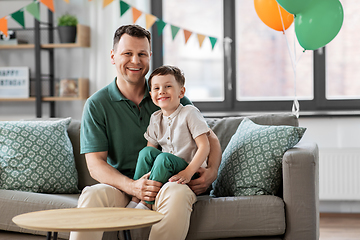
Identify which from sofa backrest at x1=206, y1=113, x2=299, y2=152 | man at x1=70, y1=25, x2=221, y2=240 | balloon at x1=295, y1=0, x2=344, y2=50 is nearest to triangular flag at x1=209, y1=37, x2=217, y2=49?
balloon at x1=295, y1=0, x2=344, y2=50

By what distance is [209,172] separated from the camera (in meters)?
1.87

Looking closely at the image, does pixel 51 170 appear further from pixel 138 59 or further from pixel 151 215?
pixel 151 215

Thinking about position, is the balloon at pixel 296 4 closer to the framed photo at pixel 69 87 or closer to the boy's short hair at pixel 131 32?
the boy's short hair at pixel 131 32

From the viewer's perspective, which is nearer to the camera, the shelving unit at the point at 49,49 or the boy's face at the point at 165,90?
the boy's face at the point at 165,90

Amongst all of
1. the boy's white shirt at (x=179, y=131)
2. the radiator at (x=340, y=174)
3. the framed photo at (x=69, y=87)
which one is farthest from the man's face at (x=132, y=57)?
the radiator at (x=340, y=174)

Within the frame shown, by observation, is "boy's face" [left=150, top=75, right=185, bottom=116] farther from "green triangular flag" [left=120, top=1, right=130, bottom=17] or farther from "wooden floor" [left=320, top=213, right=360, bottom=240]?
"green triangular flag" [left=120, top=1, right=130, bottom=17]

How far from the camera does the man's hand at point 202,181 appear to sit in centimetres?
181

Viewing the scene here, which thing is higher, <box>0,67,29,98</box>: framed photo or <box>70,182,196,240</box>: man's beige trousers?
<box>0,67,29,98</box>: framed photo

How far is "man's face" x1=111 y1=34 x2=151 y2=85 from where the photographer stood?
6.48 ft

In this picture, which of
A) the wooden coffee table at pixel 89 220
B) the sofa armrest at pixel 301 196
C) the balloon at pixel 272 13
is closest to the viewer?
the wooden coffee table at pixel 89 220

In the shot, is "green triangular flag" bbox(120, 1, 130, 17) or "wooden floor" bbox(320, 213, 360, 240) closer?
"wooden floor" bbox(320, 213, 360, 240)

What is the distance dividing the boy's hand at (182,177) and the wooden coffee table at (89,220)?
321 millimetres

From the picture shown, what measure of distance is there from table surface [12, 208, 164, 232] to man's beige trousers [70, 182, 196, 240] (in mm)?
178

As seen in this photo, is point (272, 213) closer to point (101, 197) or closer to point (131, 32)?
point (101, 197)
